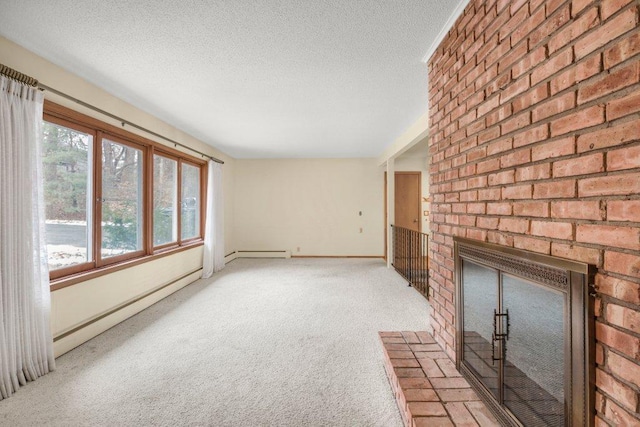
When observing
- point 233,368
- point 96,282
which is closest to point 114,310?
point 96,282

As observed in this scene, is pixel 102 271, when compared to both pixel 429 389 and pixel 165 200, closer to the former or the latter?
pixel 165 200

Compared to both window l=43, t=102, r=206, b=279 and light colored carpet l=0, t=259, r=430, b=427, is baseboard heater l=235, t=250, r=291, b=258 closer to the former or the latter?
window l=43, t=102, r=206, b=279

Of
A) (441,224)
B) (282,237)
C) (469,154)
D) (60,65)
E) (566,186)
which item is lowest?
(282,237)

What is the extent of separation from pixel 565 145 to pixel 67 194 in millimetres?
3523

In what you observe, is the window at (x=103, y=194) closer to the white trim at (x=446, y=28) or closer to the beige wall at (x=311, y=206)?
the beige wall at (x=311, y=206)

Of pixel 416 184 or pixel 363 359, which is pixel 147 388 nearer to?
pixel 363 359

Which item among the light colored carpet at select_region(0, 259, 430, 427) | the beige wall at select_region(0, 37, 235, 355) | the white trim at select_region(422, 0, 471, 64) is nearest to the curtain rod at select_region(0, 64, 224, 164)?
the beige wall at select_region(0, 37, 235, 355)

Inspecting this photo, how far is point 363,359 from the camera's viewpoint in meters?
2.31

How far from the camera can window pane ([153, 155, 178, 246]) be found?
4.02 metres

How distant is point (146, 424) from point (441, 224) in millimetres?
2183

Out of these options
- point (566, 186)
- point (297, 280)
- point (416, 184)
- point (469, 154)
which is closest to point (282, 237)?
point (297, 280)

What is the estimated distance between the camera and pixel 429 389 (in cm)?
156

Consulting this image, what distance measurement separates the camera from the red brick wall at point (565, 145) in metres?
0.80

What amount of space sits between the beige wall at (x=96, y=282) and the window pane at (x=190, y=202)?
74 centimetres
